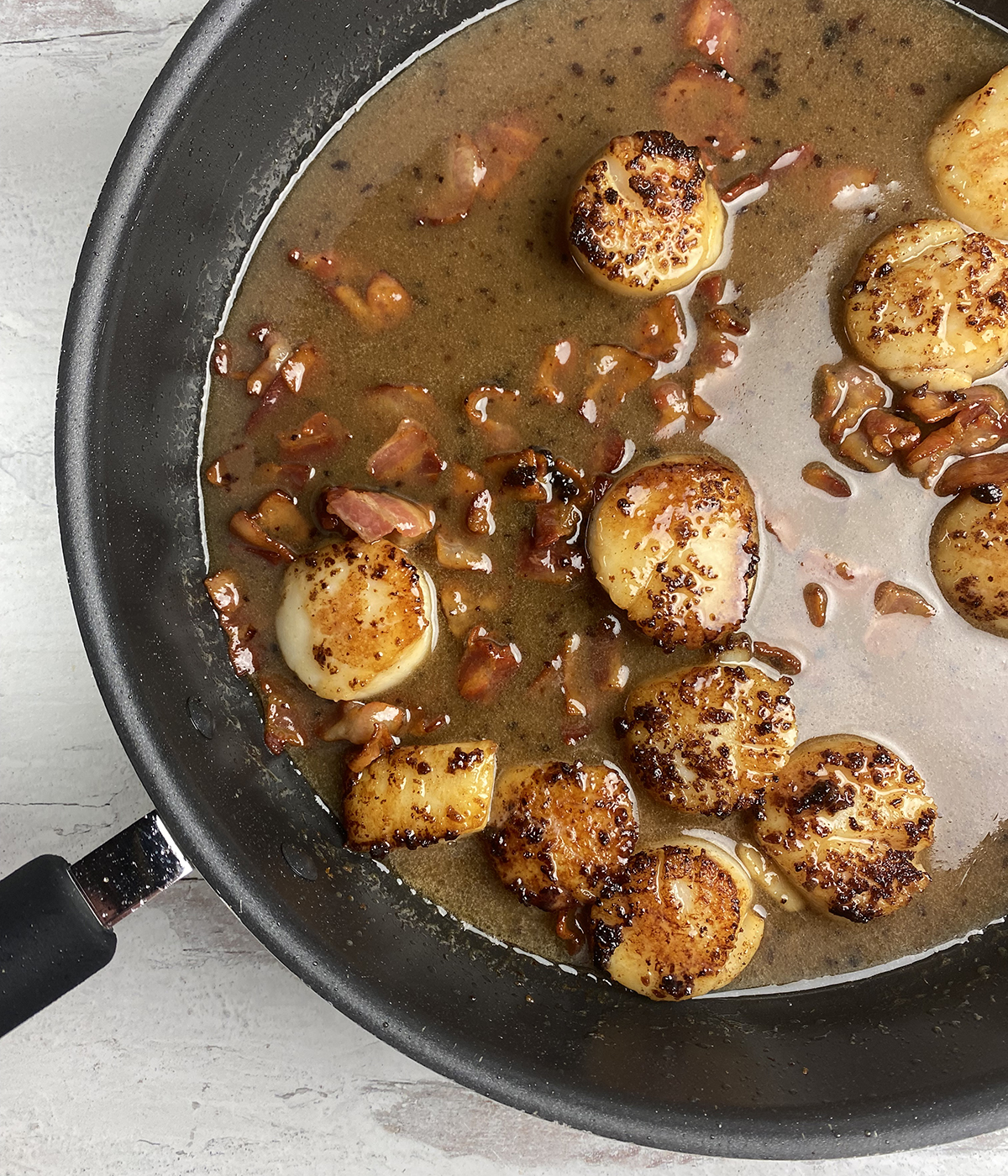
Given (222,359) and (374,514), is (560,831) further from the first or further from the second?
(222,359)

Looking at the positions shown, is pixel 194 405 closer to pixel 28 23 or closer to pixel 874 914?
pixel 28 23

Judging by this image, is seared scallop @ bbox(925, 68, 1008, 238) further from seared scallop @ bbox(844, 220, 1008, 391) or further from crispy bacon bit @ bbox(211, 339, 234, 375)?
crispy bacon bit @ bbox(211, 339, 234, 375)

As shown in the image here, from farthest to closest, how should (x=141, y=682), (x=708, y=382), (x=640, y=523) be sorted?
1. (x=708, y=382)
2. (x=640, y=523)
3. (x=141, y=682)

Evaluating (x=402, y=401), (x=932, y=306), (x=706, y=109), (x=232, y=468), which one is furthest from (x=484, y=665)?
(x=706, y=109)

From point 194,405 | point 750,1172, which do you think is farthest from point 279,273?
point 750,1172

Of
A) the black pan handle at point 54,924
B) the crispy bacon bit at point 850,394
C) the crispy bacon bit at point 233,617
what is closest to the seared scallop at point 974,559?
the crispy bacon bit at point 850,394

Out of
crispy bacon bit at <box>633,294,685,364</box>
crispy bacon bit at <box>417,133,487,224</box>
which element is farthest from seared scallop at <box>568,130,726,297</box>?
crispy bacon bit at <box>417,133,487,224</box>
